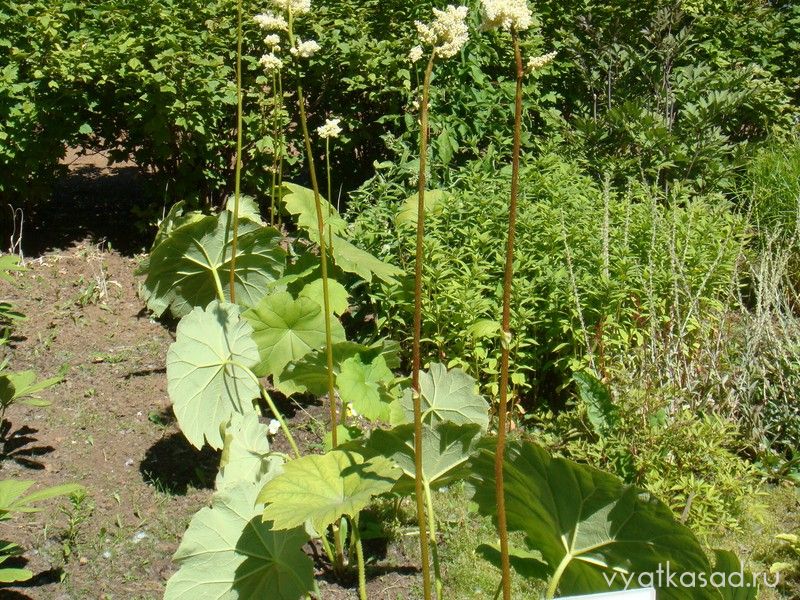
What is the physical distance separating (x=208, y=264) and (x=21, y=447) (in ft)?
3.79

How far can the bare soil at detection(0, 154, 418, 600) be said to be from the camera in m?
3.53

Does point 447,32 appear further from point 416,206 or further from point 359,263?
point 416,206

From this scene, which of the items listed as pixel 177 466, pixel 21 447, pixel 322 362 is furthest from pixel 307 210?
pixel 21 447

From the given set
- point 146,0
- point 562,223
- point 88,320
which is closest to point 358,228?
point 562,223

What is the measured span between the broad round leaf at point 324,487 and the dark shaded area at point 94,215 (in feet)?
12.7

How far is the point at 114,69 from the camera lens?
5758 millimetres

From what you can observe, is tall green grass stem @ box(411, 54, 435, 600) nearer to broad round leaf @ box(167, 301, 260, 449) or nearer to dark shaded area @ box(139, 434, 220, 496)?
broad round leaf @ box(167, 301, 260, 449)

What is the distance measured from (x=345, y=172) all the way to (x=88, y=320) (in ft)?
7.70

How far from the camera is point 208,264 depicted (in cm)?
444

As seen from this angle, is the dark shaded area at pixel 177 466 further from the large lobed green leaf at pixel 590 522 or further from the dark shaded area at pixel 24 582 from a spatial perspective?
the large lobed green leaf at pixel 590 522

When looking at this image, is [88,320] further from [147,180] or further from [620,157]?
[620,157]

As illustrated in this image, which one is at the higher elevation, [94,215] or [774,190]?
[774,190]

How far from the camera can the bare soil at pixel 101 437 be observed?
139 inches

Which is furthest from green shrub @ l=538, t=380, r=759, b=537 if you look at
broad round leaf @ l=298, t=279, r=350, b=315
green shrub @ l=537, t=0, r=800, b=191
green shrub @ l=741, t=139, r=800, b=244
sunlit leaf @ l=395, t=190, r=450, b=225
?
green shrub @ l=537, t=0, r=800, b=191
